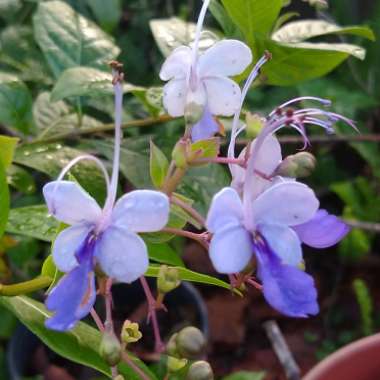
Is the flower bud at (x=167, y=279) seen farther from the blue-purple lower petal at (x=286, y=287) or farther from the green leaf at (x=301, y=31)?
the green leaf at (x=301, y=31)

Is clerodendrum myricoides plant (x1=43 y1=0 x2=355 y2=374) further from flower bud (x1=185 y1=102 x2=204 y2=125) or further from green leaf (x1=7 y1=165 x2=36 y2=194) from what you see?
green leaf (x1=7 y1=165 x2=36 y2=194)

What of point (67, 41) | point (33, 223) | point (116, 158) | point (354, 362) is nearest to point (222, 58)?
point (116, 158)

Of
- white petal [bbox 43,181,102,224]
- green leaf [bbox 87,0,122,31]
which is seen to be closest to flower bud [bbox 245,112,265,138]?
white petal [bbox 43,181,102,224]

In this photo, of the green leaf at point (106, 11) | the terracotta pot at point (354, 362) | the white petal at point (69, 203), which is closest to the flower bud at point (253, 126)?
the white petal at point (69, 203)

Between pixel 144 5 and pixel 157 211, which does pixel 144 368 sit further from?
pixel 144 5

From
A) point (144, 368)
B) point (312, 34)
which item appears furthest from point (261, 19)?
point (144, 368)
